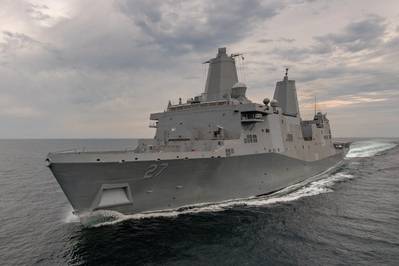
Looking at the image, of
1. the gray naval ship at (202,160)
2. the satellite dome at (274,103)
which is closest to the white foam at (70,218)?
the gray naval ship at (202,160)

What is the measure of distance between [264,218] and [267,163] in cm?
430

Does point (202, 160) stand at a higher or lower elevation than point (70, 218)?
higher

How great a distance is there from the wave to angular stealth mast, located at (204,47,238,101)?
7493 millimetres

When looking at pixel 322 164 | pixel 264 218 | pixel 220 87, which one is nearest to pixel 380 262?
pixel 264 218

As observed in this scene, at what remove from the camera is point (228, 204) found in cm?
1469

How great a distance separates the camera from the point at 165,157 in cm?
1196

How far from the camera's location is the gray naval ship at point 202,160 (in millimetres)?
10914

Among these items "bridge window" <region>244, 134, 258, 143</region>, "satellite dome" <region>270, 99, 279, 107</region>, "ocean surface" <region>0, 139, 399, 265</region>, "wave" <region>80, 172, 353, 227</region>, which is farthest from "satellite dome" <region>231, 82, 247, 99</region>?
"ocean surface" <region>0, 139, 399, 265</region>

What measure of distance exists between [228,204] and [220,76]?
910 cm

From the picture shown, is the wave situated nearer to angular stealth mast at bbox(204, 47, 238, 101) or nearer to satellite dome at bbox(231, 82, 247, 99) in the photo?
satellite dome at bbox(231, 82, 247, 99)

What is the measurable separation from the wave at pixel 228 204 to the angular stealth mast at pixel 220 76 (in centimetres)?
749

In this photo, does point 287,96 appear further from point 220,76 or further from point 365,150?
point 365,150

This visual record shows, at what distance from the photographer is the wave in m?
11.6

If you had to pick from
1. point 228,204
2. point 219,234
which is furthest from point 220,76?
point 219,234
